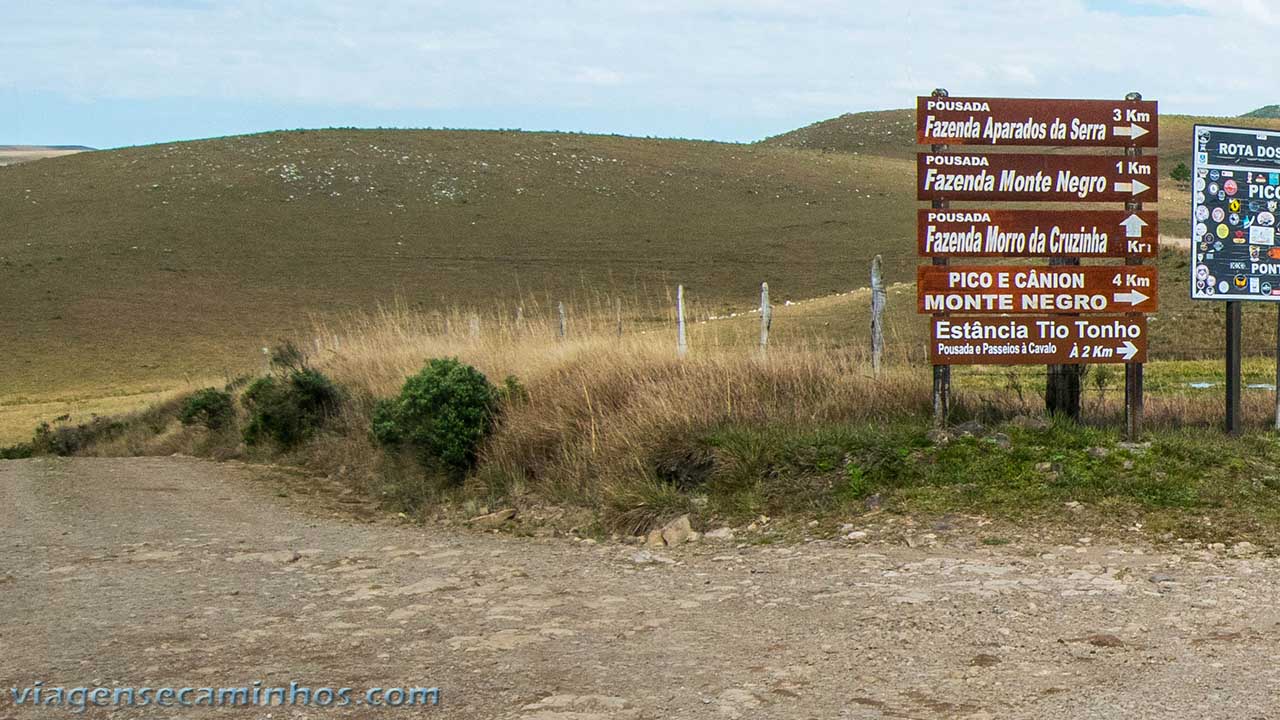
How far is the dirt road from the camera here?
16.9 feet

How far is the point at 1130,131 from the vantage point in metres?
10.2

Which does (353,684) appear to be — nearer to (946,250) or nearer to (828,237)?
(946,250)

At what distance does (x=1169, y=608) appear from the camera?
20.8 ft

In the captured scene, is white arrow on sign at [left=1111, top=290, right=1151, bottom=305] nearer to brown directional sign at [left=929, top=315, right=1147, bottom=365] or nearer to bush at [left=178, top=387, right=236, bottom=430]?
brown directional sign at [left=929, top=315, right=1147, bottom=365]

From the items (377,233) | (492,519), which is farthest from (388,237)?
(492,519)

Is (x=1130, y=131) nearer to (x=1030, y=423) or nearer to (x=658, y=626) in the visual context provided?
(x=1030, y=423)

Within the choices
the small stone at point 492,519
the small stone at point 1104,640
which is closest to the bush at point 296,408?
the small stone at point 492,519

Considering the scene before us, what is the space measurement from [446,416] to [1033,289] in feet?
16.7

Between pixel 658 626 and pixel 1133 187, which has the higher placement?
pixel 1133 187

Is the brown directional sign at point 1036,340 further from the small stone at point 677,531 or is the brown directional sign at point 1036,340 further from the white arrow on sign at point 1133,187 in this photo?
the small stone at point 677,531

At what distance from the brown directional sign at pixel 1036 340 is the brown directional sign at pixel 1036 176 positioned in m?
0.99

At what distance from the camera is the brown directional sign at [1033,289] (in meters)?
10.1

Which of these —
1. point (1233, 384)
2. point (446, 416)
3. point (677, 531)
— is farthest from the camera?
point (446, 416)

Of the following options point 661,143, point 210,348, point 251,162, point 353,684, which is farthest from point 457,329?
point 661,143
